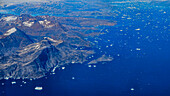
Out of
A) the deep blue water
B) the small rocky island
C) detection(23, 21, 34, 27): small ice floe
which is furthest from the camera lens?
detection(23, 21, 34, 27): small ice floe

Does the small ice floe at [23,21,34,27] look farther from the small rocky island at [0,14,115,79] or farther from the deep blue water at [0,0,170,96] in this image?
the deep blue water at [0,0,170,96]

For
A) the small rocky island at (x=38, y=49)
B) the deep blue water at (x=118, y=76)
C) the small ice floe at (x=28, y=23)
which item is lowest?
the deep blue water at (x=118, y=76)

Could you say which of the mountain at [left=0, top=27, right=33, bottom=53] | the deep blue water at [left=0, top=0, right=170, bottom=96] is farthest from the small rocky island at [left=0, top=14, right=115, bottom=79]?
the deep blue water at [left=0, top=0, right=170, bottom=96]

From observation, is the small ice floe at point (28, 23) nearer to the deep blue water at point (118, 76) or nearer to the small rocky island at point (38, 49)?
the small rocky island at point (38, 49)

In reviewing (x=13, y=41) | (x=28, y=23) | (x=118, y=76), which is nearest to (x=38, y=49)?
(x=13, y=41)

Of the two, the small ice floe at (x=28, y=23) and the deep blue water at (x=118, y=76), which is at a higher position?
the small ice floe at (x=28, y=23)

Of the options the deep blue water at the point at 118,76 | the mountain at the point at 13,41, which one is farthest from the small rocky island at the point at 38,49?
the deep blue water at the point at 118,76

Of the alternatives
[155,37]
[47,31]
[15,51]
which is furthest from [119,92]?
[47,31]

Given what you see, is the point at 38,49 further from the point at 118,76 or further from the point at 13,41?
the point at 118,76

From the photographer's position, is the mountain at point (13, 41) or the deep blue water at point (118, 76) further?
the mountain at point (13, 41)
